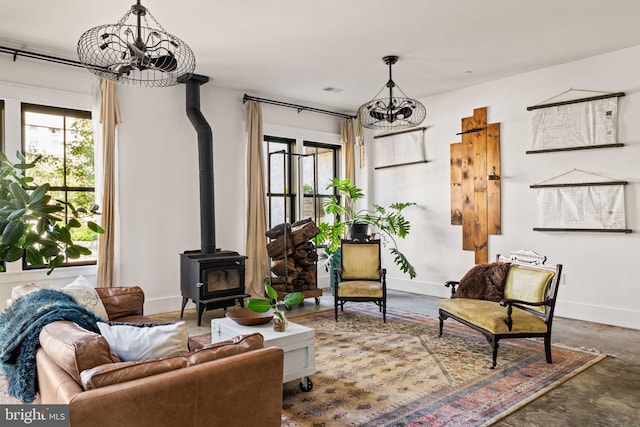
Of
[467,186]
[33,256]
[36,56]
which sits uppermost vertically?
[36,56]

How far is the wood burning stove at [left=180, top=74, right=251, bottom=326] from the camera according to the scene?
15.6 ft

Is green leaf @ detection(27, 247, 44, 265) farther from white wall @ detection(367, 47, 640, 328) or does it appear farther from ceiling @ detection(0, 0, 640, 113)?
white wall @ detection(367, 47, 640, 328)

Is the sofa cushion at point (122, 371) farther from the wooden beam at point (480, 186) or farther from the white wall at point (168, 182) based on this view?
the wooden beam at point (480, 186)

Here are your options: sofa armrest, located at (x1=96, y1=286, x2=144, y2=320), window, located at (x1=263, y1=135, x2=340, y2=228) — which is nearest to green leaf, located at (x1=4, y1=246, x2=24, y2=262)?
sofa armrest, located at (x1=96, y1=286, x2=144, y2=320)

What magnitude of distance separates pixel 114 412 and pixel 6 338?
1199 mm

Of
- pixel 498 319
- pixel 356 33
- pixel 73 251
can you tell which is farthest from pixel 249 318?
pixel 356 33

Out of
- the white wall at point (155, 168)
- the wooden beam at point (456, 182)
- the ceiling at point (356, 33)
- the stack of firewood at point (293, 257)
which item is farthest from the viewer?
the wooden beam at point (456, 182)

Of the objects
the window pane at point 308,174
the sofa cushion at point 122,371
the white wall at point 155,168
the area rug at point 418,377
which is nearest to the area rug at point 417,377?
the area rug at point 418,377

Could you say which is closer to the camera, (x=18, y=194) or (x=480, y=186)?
(x=18, y=194)

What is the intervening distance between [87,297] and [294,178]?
13.0 feet

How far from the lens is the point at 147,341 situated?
6.30 feet

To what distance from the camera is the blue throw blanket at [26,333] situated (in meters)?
2.04

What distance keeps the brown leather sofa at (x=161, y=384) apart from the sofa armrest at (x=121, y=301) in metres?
1.52

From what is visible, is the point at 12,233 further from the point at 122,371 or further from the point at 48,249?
the point at 122,371
